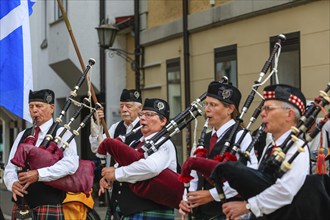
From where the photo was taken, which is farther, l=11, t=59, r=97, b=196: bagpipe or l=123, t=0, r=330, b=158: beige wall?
l=123, t=0, r=330, b=158: beige wall

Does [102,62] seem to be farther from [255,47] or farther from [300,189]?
[300,189]

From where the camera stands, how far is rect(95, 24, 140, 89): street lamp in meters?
12.4

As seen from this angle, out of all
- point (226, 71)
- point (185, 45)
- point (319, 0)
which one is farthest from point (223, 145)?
point (185, 45)

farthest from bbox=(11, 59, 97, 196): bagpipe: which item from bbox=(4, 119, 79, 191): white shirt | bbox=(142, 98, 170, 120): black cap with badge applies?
bbox=(142, 98, 170, 120): black cap with badge

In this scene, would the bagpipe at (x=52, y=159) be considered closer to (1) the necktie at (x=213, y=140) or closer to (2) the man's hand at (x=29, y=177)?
(2) the man's hand at (x=29, y=177)

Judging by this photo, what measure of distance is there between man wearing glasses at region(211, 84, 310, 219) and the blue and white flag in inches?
115

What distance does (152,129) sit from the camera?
18.3 ft

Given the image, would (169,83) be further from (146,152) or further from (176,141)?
(146,152)

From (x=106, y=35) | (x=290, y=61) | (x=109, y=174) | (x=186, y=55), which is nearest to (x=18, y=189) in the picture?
(x=109, y=174)

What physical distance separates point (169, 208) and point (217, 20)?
586cm

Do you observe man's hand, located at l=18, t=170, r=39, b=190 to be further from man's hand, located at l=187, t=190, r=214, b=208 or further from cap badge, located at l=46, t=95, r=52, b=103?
man's hand, located at l=187, t=190, r=214, b=208

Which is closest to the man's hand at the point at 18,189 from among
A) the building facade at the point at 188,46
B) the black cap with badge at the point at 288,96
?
the black cap with badge at the point at 288,96

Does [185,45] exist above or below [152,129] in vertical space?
above

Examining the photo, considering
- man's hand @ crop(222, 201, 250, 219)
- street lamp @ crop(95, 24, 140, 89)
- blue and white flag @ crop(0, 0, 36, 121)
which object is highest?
street lamp @ crop(95, 24, 140, 89)
